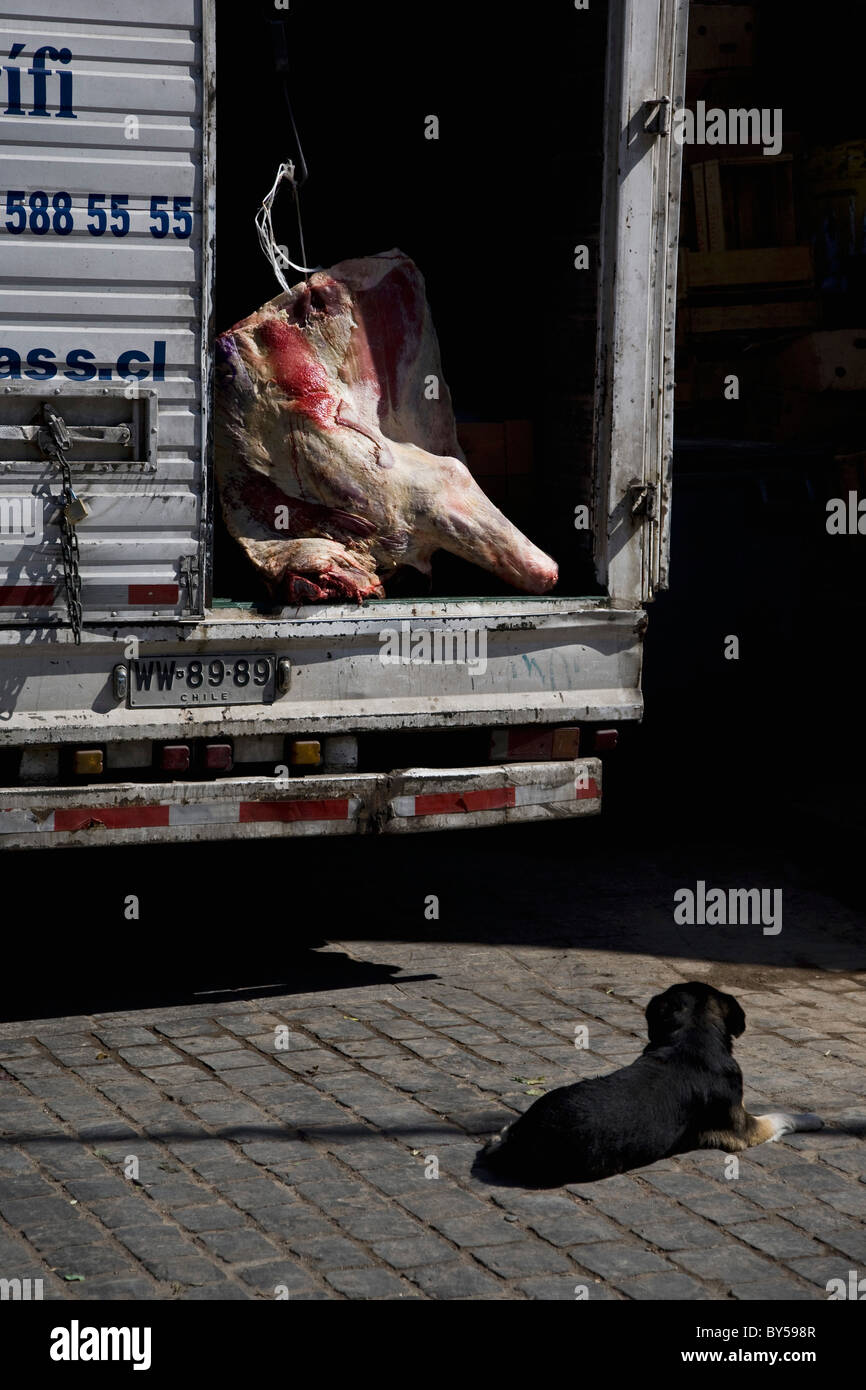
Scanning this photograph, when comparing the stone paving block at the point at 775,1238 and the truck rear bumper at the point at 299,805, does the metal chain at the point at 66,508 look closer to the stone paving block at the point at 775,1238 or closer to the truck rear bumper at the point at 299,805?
the truck rear bumper at the point at 299,805

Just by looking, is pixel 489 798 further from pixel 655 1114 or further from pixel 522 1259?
pixel 522 1259

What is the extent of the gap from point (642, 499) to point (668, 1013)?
6.57 feet

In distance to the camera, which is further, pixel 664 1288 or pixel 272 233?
pixel 272 233

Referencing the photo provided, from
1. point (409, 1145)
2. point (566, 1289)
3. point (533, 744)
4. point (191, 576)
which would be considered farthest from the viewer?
point (533, 744)

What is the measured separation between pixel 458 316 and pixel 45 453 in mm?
2713

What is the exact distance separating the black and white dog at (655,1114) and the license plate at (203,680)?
1708mm

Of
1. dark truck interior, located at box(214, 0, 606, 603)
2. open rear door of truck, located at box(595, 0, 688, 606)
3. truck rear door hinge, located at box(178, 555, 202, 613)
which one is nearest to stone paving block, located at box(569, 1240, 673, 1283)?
Answer: truck rear door hinge, located at box(178, 555, 202, 613)

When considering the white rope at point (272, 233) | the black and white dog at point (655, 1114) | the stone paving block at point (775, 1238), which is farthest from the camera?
the white rope at point (272, 233)

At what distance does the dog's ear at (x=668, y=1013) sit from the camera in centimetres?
492

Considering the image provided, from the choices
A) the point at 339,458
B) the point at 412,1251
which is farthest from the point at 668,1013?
the point at 339,458

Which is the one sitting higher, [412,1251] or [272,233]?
[272,233]

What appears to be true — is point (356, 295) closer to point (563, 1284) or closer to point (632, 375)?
point (632, 375)

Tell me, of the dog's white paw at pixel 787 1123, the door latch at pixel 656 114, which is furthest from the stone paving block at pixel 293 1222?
the door latch at pixel 656 114

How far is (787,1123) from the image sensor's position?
16.1 feet
